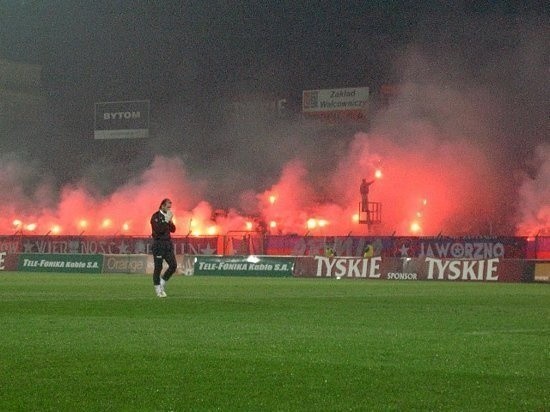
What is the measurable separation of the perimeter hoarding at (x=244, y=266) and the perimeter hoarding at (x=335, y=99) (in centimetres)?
2606

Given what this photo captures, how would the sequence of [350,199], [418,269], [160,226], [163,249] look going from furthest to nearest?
[350,199], [418,269], [163,249], [160,226]

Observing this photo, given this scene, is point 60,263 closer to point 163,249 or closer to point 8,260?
point 8,260

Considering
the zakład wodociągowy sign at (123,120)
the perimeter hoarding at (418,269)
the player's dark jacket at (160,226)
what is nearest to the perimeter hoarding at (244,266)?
the perimeter hoarding at (418,269)

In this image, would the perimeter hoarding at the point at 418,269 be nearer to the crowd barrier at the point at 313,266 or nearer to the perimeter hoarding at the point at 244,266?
the crowd barrier at the point at 313,266

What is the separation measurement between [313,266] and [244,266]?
3.03 m

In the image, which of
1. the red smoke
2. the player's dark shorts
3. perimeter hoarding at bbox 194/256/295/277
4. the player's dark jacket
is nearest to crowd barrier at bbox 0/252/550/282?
perimeter hoarding at bbox 194/256/295/277

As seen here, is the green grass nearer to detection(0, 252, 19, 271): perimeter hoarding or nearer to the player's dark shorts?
the player's dark shorts

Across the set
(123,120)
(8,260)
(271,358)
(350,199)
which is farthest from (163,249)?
(123,120)

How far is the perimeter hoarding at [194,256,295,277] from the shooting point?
135 ft

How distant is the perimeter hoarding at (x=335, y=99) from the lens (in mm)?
66188

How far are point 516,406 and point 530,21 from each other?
58806 millimetres

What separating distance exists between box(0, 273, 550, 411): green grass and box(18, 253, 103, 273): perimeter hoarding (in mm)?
Answer: 27627

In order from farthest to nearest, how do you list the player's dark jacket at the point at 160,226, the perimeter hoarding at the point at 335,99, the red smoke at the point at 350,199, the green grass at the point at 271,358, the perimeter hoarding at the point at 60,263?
the perimeter hoarding at the point at 335,99, the red smoke at the point at 350,199, the perimeter hoarding at the point at 60,263, the player's dark jacket at the point at 160,226, the green grass at the point at 271,358

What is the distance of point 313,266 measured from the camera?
133 feet
